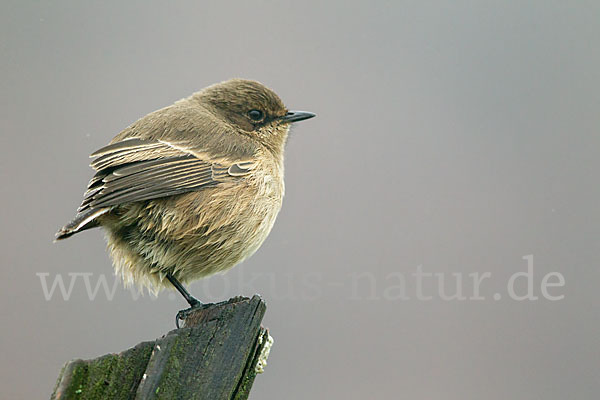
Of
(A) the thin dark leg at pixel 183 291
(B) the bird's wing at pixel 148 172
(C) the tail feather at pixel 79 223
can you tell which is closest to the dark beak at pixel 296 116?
(B) the bird's wing at pixel 148 172

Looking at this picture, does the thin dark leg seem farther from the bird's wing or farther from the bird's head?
the bird's head

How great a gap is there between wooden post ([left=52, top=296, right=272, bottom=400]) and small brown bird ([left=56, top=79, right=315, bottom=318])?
100cm

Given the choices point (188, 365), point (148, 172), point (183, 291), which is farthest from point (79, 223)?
point (188, 365)

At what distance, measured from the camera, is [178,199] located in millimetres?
3713

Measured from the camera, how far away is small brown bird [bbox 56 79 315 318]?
3.57 meters

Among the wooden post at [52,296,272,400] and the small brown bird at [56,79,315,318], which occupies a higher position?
the small brown bird at [56,79,315,318]

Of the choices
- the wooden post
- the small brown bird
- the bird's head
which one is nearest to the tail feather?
the small brown bird

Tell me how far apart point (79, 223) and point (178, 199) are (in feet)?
1.81

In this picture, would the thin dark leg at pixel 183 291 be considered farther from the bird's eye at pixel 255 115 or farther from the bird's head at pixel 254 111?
the bird's eye at pixel 255 115

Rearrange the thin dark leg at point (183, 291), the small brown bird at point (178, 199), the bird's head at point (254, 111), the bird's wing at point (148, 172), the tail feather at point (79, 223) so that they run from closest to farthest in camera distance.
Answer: the tail feather at point (79, 223) → the bird's wing at point (148, 172) → the small brown bird at point (178, 199) → the thin dark leg at point (183, 291) → the bird's head at point (254, 111)

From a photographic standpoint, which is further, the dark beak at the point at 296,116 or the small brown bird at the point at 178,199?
the dark beak at the point at 296,116

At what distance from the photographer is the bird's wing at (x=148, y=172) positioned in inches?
137

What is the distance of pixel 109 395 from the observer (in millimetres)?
2199

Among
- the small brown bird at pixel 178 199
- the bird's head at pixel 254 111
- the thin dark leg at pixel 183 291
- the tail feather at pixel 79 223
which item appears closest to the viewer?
the tail feather at pixel 79 223
